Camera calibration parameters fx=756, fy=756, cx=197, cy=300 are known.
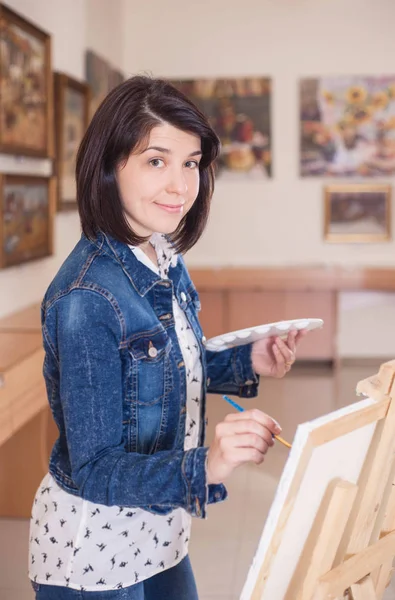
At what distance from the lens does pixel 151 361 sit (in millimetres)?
1435

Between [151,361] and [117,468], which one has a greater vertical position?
[151,361]

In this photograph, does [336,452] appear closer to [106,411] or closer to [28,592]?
[106,411]

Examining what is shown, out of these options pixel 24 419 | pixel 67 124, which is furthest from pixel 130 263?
pixel 67 124

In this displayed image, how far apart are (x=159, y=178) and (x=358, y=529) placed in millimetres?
732

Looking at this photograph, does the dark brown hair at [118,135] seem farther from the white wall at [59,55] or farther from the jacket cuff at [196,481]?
the white wall at [59,55]

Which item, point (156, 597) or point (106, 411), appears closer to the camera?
point (106, 411)

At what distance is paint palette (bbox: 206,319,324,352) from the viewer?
5.17ft

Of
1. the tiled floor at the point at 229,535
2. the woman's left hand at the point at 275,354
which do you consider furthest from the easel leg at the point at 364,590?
the tiled floor at the point at 229,535

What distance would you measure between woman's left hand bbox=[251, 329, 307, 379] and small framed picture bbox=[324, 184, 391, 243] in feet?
21.7

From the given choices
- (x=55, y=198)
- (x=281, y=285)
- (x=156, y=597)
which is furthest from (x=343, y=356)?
(x=156, y=597)

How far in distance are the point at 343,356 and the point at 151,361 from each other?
285 inches

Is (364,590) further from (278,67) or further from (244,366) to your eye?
(278,67)

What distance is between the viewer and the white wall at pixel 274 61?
8133mm

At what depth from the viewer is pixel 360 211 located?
8273mm
